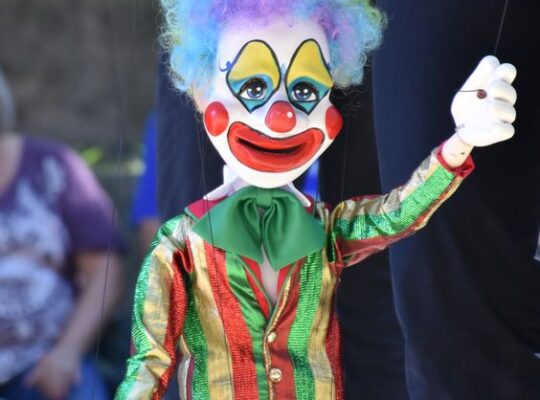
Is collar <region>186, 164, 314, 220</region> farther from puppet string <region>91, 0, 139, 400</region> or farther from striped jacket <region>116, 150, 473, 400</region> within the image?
puppet string <region>91, 0, 139, 400</region>

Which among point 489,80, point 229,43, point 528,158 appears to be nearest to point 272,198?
point 229,43

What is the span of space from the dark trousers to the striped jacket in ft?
0.88

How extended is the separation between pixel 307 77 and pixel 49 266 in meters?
0.43

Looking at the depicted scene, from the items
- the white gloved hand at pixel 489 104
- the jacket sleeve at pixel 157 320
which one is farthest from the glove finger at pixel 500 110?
the jacket sleeve at pixel 157 320

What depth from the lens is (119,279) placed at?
1.50 meters

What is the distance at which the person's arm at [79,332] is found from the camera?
145cm

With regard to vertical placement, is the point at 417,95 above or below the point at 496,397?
above

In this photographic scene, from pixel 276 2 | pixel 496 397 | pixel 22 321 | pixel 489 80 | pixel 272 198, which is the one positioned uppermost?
pixel 276 2

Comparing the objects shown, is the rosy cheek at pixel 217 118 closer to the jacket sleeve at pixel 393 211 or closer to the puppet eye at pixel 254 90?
the puppet eye at pixel 254 90

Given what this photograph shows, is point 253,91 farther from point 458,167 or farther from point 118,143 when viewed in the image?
point 458,167

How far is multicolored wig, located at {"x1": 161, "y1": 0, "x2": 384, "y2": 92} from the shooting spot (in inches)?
59.8

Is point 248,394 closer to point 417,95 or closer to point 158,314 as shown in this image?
point 158,314

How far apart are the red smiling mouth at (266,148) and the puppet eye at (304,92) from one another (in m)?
0.05

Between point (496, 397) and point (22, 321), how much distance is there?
0.81m
